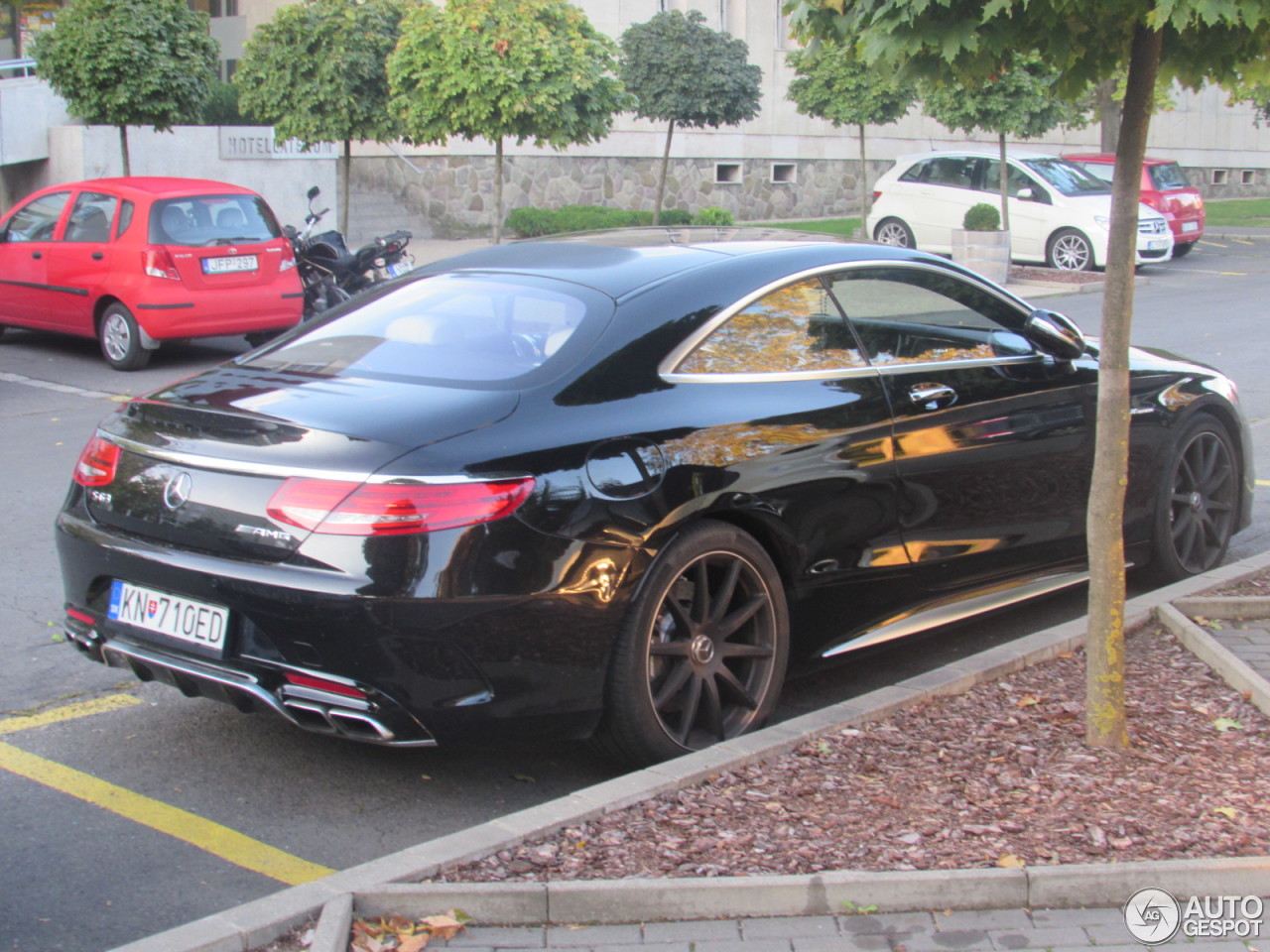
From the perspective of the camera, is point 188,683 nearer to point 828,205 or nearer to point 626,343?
point 626,343

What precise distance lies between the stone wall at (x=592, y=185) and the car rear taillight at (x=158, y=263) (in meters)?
15.4

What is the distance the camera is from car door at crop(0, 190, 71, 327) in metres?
13.2

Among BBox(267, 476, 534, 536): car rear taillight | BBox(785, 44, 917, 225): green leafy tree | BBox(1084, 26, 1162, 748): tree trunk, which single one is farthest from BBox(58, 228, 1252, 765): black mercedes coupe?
BBox(785, 44, 917, 225): green leafy tree

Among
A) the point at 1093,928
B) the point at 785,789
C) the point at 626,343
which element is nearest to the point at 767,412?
the point at 626,343

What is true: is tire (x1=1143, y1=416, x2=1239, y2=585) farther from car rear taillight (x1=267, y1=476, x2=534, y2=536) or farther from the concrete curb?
car rear taillight (x1=267, y1=476, x2=534, y2=536)

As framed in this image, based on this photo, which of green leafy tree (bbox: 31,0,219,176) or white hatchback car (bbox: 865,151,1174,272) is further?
white hatchback car (bbox: 865,151,1174,272)

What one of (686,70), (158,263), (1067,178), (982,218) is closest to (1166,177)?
(1067,178)

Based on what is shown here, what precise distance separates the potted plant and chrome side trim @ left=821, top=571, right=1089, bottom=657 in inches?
610

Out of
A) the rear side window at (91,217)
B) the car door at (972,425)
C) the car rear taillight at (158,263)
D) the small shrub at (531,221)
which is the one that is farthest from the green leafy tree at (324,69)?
the car door at (972,425)

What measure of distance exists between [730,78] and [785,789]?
23.0 m

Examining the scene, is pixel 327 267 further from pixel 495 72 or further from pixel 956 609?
pixel 956 609

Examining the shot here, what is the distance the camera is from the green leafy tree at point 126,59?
17641 mm

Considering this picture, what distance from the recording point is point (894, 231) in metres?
23.9

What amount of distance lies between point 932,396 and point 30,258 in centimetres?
1071
